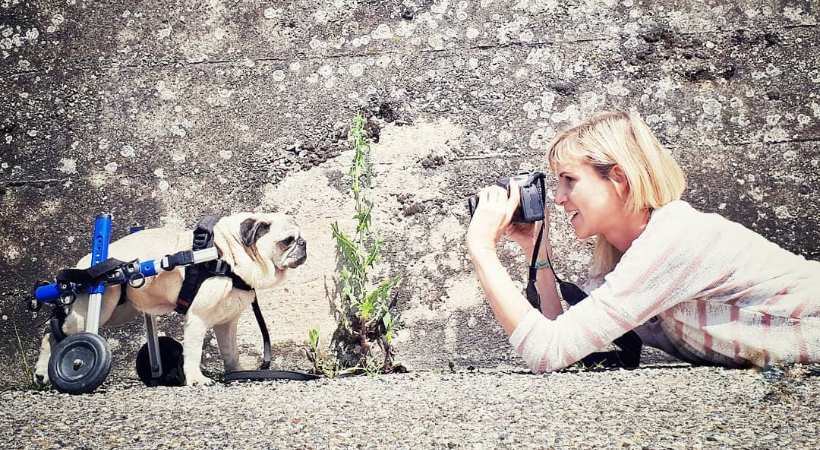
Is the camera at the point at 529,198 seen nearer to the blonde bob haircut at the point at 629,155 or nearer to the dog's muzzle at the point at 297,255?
the blonde bob haircut at the point at 629,155

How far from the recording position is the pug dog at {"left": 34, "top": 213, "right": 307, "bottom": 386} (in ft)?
8.26

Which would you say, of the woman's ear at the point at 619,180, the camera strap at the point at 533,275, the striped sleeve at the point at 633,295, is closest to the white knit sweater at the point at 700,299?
the striped sleeve at the point at 633,295

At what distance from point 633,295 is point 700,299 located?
0.26m

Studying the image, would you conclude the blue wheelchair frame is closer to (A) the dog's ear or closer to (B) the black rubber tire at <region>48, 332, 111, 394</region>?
(B) the black rubber tire at <region>48, 332, 111, 394</region>

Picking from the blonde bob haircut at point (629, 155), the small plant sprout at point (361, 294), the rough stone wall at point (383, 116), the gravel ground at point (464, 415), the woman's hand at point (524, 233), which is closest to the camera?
the gravel ground at point (464, 415)

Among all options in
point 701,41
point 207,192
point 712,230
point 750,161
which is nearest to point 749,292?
point 712,230

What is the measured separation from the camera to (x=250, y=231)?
2572 millimetres

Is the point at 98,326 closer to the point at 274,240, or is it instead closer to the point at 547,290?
the point at 274,240

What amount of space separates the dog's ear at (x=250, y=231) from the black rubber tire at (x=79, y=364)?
582 mm

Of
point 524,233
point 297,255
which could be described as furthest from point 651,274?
point 297,255

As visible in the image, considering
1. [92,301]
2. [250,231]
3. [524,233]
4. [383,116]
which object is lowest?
[92,301]

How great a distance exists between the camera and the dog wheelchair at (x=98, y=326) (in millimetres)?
2297

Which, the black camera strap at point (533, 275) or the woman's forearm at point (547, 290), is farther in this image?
the woman's forearm at point (547, 290)

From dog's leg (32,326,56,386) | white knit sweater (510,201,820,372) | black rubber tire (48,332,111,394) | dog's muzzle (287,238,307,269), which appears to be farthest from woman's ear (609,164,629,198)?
dog's leg (32,326,56,386)
